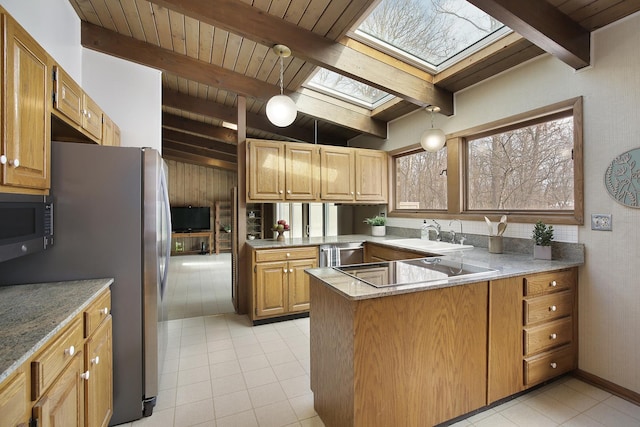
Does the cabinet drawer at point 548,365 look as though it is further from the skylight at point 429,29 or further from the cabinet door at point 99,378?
the cabinet door at point 99,378

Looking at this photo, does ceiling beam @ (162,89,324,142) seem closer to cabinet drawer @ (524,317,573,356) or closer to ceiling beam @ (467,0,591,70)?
ceiling beam @ (467,0,591,70)

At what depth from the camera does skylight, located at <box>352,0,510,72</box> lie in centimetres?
219

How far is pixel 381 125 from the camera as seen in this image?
4137mm

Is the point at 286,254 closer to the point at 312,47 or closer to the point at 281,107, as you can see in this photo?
the point at 281,107

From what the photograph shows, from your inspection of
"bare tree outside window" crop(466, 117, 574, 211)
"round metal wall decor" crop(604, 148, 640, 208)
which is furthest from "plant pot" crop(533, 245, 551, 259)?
"round metal wall decor" crop(604, 148, 640, 208)

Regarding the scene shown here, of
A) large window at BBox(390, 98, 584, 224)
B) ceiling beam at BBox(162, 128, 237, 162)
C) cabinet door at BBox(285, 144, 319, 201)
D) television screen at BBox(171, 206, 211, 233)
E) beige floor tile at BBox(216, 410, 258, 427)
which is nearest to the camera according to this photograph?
beige floor tile at BBox(216, 410, 258, 427)

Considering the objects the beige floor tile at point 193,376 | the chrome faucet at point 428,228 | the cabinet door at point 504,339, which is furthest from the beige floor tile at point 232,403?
the chrome faucet at point 428,228

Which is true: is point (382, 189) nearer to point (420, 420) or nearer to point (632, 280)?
point (632, 280)

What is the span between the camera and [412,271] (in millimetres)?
1904

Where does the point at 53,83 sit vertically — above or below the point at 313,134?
below

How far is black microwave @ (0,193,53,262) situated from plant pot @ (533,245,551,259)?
3156 mm

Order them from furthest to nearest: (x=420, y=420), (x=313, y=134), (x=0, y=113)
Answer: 1. (x=313, y=134)
2. (x=420, y=420)
3. (x=0, y=113)

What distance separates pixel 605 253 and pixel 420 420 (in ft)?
5.68

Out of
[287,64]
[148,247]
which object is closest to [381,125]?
[287,64]
